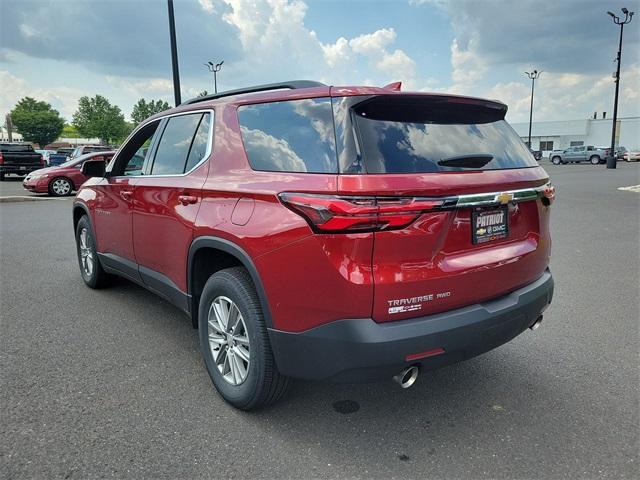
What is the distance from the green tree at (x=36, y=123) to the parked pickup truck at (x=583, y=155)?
93.8m

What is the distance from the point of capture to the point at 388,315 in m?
2.30

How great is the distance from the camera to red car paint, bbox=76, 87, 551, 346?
7.43 ft

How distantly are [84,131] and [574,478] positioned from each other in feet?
346

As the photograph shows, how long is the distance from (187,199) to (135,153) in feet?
4.81

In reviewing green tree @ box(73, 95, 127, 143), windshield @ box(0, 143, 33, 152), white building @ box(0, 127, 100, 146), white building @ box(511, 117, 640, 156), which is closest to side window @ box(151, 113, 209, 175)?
windshield @ box(0, 143, 33, 152)

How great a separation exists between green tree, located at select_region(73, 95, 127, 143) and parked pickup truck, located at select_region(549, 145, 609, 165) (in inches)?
2948

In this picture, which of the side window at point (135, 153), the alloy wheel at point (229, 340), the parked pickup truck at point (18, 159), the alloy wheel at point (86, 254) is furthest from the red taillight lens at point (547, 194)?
the parked pickup truck at point (18, 159)

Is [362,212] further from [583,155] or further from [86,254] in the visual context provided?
[583,155]

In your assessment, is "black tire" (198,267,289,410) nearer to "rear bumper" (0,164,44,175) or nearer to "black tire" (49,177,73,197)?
"black tire" (49,177,73,197)

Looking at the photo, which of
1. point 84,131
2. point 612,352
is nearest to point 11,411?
point 612,352

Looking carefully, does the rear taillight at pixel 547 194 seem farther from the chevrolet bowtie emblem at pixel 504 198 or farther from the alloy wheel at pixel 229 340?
the alloy wheel at pixel 229 340

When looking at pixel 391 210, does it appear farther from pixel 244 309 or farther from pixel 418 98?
pixel 244 309

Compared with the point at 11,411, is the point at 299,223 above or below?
above

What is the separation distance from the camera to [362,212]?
2219 mm
